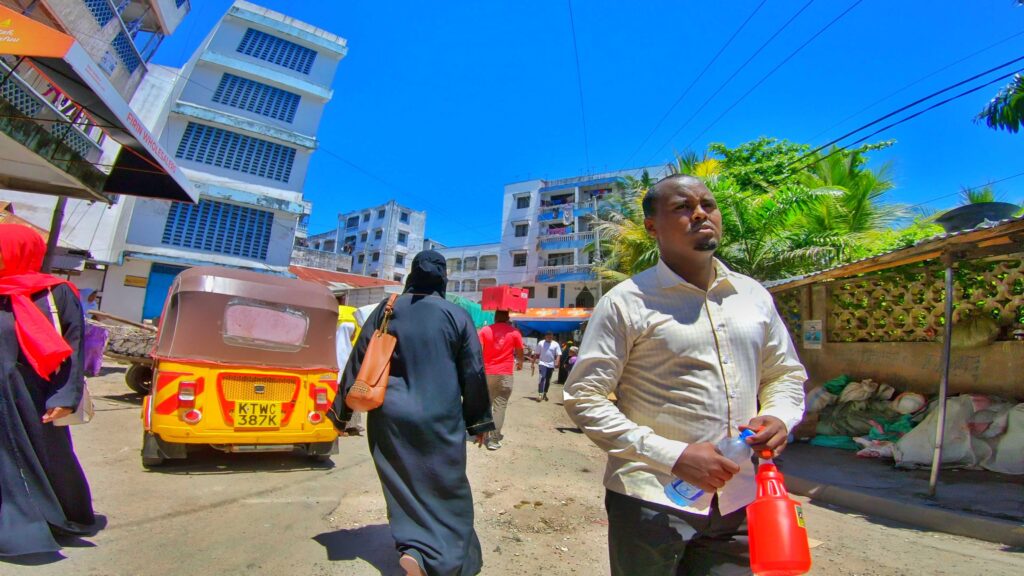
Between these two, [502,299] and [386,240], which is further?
[386,240]

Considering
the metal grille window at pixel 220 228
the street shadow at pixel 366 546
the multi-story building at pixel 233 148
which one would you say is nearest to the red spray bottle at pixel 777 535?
the street shadow at pixel 366 546

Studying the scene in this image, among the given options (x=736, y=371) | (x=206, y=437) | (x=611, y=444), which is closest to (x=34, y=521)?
(x=206, y=437)

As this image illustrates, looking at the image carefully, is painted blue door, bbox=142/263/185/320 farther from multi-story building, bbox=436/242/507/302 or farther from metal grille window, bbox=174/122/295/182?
multi-story building, bbox=436/242/507/302

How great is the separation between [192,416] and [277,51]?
20843 millimetres

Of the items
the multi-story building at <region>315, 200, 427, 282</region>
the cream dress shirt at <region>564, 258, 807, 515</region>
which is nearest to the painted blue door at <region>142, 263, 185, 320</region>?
the cream dress shirt at <region>564, 258, 807, 515</region>

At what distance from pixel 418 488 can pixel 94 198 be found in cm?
917

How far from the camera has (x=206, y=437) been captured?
4605 mm

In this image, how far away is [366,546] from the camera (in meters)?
3.34

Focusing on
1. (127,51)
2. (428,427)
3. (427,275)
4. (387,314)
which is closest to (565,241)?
(127,51)

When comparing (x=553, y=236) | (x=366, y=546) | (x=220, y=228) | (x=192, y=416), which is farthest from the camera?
(x=553, y=236)

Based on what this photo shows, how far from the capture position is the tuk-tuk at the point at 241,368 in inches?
180

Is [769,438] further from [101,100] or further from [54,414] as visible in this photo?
[101,100]

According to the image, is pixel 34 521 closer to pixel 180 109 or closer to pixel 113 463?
pixel 113 463

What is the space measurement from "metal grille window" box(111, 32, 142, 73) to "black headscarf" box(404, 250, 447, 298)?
1387 cm
